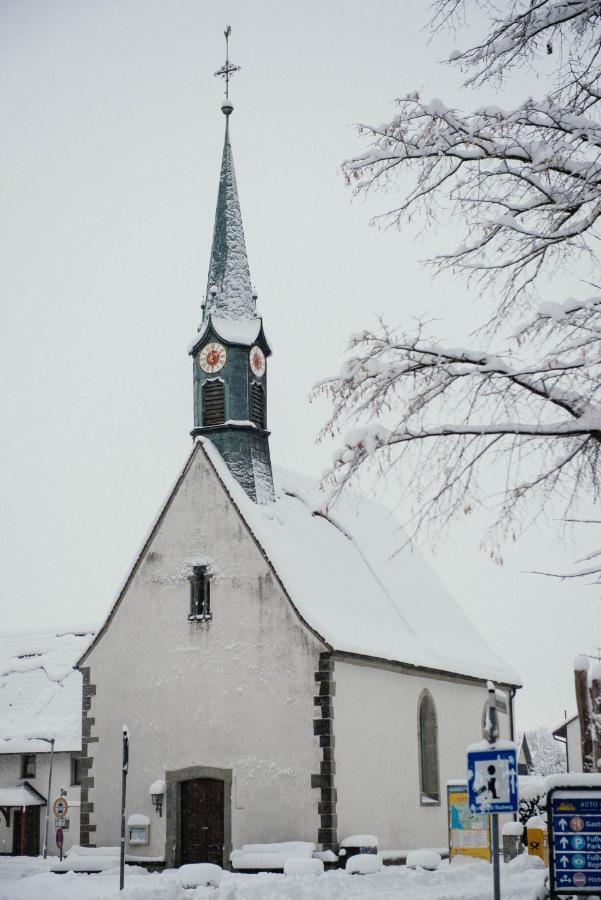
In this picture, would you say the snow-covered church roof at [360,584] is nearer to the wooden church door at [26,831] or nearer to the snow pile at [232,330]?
the snow pile at [232,330]

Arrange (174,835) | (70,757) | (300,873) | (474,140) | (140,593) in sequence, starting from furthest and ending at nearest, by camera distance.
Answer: (70,757) < (140,593) < (174,835) < (300,873) < (474,140)

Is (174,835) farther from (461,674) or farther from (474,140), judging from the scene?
(474,140)

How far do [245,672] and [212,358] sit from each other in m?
8.10

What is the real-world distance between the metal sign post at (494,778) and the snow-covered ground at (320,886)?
18.5 feet

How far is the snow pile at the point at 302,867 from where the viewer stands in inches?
882

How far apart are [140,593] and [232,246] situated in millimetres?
9699

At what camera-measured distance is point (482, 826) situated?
23266 mm

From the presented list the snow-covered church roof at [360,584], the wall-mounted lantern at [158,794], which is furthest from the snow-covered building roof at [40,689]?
the snow-covered church roof at [360,584]

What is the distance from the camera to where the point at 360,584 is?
31094mm

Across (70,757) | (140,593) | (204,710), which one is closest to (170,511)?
(140,593)

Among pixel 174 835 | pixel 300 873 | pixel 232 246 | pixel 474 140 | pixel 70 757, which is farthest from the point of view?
pixel 70 757

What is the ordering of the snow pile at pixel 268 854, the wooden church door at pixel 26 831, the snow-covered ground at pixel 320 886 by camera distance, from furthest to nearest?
the wooden church door at pixel 26 831, the snow pile at pixel 268 854, the snow-covered ground at pixel 320 886

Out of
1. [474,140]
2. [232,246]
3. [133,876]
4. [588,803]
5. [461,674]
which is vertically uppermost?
[232,246]

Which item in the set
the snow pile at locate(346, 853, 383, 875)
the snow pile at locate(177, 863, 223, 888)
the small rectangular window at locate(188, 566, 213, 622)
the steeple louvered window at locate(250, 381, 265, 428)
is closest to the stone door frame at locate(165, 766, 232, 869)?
the small rectangular window at locate(188, 566, 213, 622)
